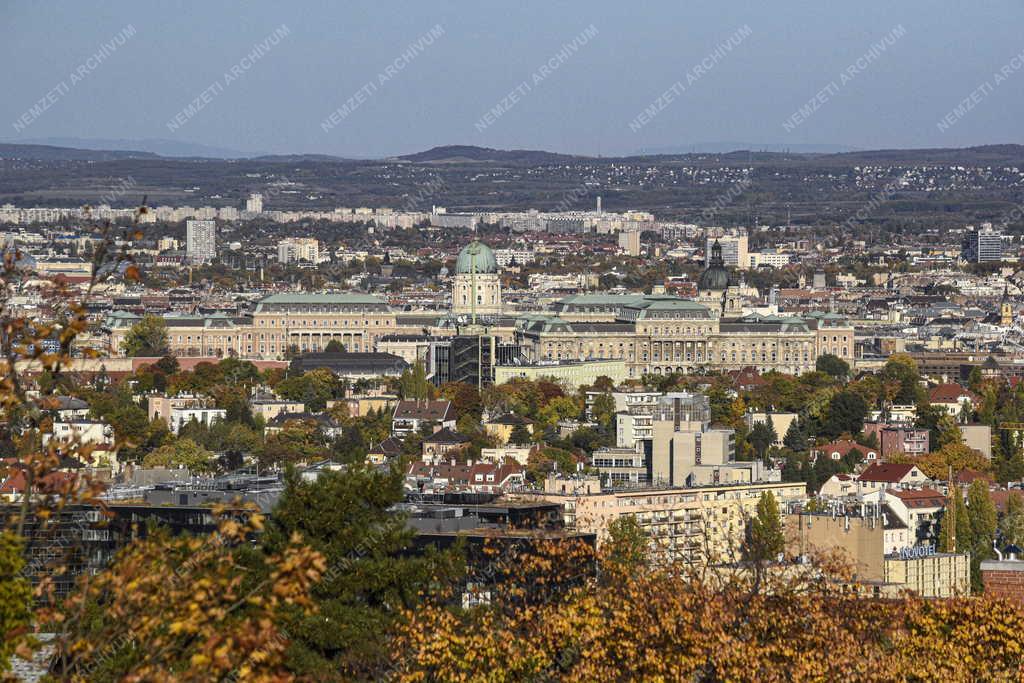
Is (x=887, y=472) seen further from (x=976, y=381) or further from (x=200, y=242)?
(x=200, y=242)

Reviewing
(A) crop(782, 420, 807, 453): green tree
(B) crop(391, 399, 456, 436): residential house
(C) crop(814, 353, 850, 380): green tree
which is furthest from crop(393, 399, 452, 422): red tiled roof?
(C) crop(814, 353, 850, 380): green tree

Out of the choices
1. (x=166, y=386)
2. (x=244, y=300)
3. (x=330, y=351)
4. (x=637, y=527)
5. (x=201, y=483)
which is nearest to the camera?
(x=637, y=527)

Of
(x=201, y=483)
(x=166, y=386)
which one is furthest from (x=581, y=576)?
(x=166, y=386)

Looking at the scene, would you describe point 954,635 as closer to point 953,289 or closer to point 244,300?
point 244,300

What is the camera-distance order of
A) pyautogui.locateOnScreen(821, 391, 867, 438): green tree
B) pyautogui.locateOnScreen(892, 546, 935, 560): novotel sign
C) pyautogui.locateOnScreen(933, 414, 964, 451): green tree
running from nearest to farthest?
pyautogui.locateOnScreen(892, 546, 935, 560): novotel sign → pyautogui.locateOnScreen(933, 414, 964, 451): green tree → pyautogui.locateOnScreen(821, 391, 867, 438): green tree

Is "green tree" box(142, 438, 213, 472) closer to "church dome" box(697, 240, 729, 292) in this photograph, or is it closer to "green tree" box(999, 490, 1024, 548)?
"green tree" box(999, 490, 1024, 548)

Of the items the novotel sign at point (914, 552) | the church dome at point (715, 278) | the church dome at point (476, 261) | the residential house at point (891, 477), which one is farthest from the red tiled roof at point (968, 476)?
the church dome at point (715, 278)
